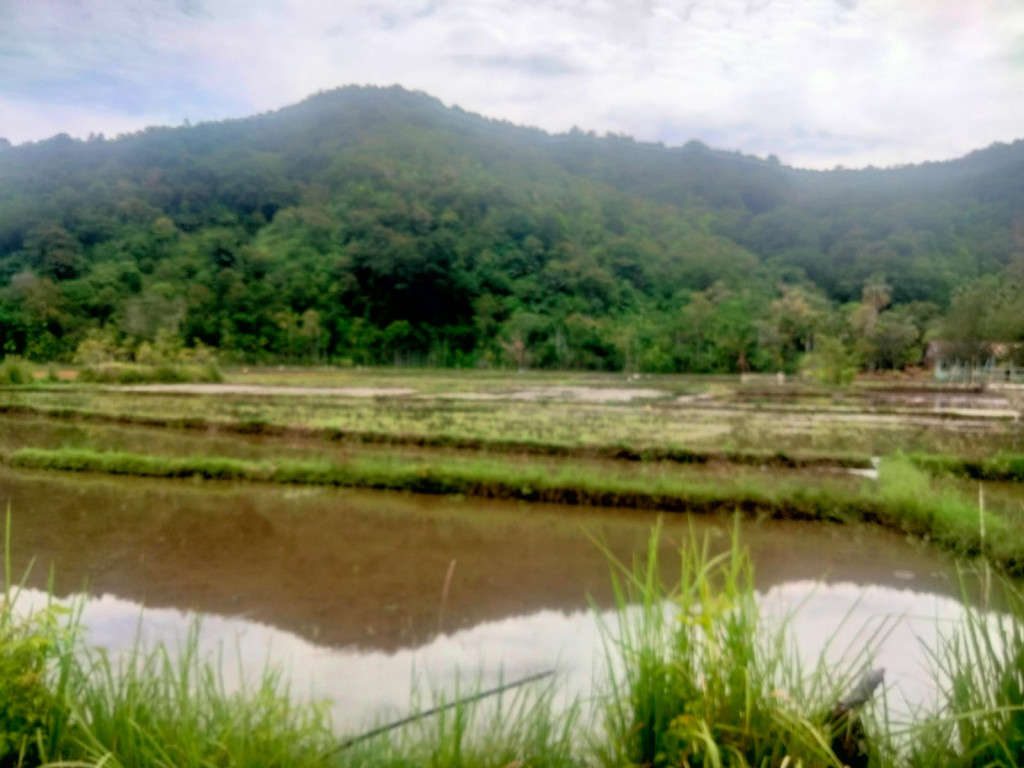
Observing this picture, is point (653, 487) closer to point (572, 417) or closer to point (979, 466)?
point (979, 466)

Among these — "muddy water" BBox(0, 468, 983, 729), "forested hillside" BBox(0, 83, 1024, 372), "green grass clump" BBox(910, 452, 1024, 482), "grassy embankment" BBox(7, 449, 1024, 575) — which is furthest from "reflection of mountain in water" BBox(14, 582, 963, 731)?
"forested hillside" BBox(0, 83, 1024, 372)

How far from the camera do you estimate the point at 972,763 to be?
1.42 metres

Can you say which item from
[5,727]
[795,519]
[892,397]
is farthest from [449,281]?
[5,727]

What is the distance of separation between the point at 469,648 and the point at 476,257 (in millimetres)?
17569

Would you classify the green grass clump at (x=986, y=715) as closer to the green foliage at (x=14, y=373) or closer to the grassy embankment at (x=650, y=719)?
the grassy embankment at (x=650, y=719)

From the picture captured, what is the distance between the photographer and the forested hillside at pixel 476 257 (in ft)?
48.8

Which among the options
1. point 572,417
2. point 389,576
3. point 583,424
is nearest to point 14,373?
point 572,417

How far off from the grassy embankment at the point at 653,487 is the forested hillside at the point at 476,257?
7.76 m

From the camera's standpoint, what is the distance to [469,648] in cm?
298

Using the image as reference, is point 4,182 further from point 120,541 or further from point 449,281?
point 120,541

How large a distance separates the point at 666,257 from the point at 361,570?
18.4 metres

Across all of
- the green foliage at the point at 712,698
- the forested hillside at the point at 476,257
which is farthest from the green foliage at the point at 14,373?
the green foliage at the point at 712,698

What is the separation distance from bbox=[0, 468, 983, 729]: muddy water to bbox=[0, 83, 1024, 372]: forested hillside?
30.3 feet

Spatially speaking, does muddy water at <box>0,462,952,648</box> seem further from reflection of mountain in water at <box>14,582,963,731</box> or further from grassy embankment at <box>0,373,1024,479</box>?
grassy embankment at <box>0,373,1024,479</box>
